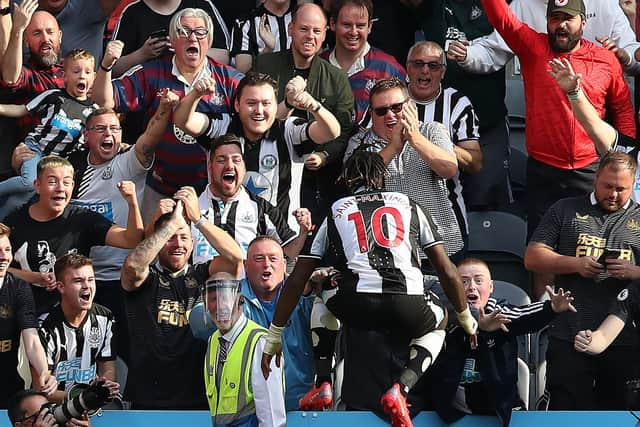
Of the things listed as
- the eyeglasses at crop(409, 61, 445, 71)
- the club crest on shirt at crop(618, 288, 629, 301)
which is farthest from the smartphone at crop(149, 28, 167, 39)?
the club crest on shirt at crop(618, 288, 629, 301)

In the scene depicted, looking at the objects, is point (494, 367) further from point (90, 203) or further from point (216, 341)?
point (90, 203)

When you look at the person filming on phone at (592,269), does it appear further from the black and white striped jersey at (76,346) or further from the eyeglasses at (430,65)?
the black and white striped jersey at (76,346)

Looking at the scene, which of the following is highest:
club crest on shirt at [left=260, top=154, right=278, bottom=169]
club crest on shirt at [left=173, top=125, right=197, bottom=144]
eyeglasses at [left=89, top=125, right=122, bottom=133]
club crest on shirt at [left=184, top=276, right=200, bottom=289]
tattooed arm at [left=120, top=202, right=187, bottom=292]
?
eyeglasses at [left=89, top=125, right=122, bottom=133]

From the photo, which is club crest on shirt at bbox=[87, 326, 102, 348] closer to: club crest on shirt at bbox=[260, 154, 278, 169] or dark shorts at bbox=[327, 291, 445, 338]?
club crest on shirt at bbox=[260, 154, 278, 169]

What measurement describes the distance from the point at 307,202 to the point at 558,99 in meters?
1.83

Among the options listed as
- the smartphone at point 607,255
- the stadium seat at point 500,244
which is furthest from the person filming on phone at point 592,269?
the stadium seat at point 500,244

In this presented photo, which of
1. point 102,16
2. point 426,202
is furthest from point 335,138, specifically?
point 102,16

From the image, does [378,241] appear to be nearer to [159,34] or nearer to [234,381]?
[234,381]

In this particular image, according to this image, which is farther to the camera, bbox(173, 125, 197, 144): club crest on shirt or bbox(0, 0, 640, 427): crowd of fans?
bbox(173, 125, 197, 144): club crest on shirt

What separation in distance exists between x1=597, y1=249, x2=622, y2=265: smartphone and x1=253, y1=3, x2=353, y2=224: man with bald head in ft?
6.35

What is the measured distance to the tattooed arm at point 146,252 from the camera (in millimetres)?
10102

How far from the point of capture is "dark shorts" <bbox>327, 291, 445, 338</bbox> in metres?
9.08

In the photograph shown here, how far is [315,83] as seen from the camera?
435 inches

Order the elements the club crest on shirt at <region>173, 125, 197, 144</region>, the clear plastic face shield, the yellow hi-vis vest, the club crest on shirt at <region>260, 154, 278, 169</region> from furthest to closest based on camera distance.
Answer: the club crest on shirt at <region>173, 125, 197, 144</region> < the club crest on shirt at <region>260, 154, 278, 169</region> < the clear plastic face shield < the yellow hi-vis vest
